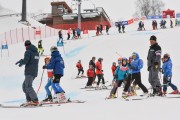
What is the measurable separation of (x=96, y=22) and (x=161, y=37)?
3523 centimetres

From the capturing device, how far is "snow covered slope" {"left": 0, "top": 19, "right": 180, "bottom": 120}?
856cm

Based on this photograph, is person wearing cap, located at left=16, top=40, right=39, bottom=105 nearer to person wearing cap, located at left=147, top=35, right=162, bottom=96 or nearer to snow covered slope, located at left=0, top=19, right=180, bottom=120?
snow covered slope, located at left=0, top=19, right=180, bottom=120

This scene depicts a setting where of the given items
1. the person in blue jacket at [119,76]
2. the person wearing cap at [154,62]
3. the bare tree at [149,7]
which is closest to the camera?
the person wearing cap at [154,62]

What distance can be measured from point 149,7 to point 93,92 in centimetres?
9345

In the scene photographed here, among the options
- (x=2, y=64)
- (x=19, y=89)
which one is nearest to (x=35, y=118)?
(x=19, y=89)

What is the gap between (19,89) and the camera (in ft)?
72.8

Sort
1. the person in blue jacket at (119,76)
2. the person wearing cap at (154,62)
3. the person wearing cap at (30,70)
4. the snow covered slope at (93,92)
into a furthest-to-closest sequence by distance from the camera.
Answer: the person in blue jacket at (119,76) < the person wearing cap at (154,62) < the person wearing cap at (30,70) < the snow covered slope at (93,92)

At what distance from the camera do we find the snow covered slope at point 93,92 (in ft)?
28.1

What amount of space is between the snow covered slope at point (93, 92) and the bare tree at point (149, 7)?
64847mm

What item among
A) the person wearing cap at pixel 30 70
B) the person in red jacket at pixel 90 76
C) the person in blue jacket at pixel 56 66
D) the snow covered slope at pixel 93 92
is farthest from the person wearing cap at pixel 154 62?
the person in red jacket at pixel 90 76

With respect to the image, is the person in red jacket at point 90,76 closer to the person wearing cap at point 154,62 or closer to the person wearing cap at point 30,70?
the person wearing cap at point 154,62

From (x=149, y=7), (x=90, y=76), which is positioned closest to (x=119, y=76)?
(x=90, y=76)

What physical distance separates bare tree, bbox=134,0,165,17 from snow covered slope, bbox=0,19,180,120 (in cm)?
6485

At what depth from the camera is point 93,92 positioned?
1778cm
